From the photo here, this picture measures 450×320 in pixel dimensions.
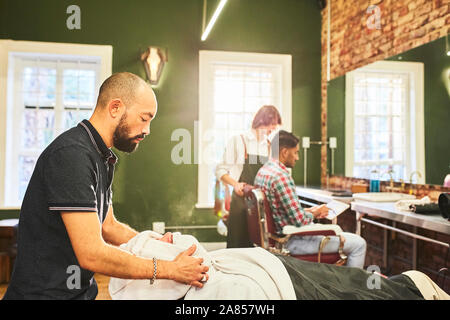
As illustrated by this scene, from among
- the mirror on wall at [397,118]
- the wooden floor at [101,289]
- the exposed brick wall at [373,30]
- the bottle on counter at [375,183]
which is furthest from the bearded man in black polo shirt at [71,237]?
the exposed brick wall at [373,30]

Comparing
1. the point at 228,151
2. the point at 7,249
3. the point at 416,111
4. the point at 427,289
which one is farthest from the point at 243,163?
the point at 7,249

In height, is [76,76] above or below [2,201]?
above

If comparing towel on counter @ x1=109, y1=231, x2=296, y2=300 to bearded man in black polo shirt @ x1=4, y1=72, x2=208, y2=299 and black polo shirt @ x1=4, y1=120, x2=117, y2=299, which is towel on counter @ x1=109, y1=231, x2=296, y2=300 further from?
black polo shirt @ x1=4, y1=120, x2=117, y2=299

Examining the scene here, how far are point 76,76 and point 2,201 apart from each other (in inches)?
67.9

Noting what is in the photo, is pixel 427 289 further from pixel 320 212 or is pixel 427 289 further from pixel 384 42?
pixel 384 42

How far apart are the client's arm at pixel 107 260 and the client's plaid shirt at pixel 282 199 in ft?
4.75

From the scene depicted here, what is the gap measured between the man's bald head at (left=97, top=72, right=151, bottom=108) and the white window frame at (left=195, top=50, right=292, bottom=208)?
3.29 meters

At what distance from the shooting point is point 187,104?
468cm

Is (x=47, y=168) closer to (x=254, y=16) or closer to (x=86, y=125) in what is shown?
(x=86, y=125)

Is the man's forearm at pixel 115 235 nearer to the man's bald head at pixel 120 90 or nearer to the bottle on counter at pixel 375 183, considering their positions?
the man's bald head at pixel 120 90

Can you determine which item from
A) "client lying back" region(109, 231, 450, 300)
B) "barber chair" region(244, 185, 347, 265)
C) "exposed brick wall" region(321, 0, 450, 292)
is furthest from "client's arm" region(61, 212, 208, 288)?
"exposed brick wall" region(321, 0, 450, 292)

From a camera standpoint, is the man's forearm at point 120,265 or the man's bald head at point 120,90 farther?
the man's bald head at point 120,90

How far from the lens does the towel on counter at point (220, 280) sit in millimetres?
1310
